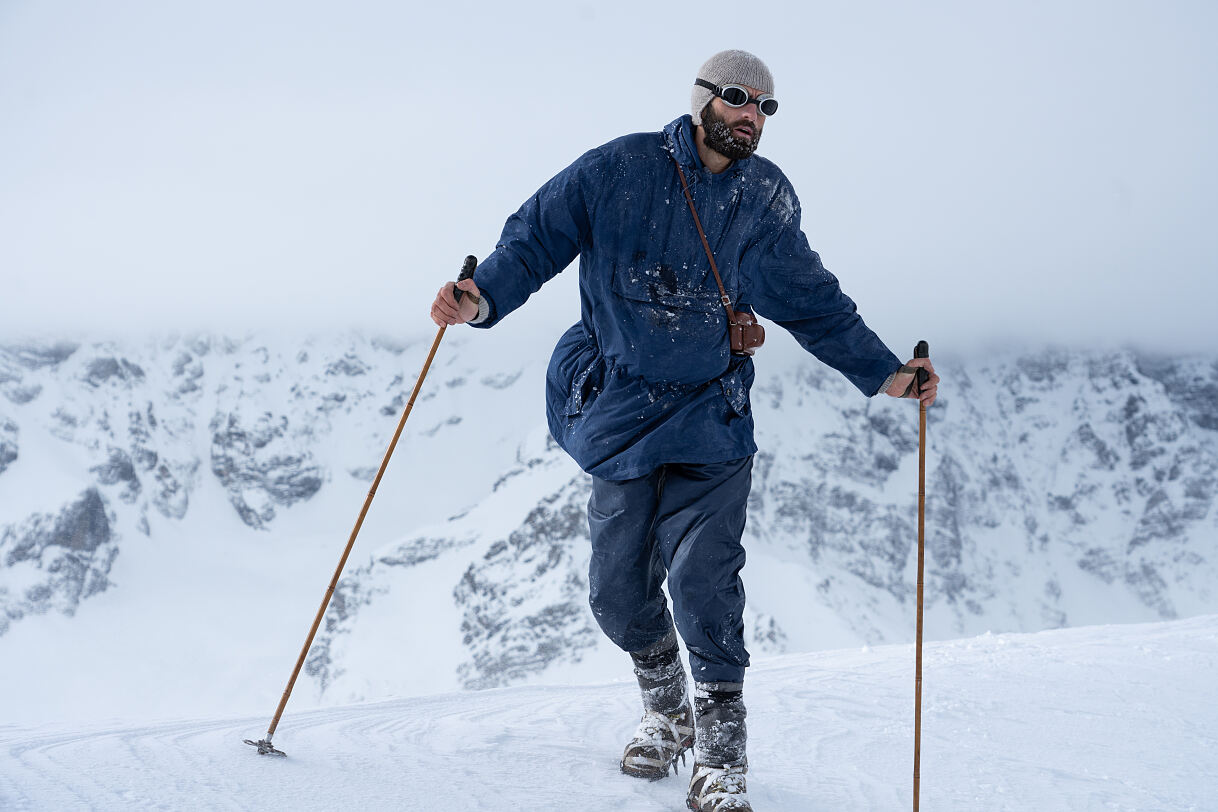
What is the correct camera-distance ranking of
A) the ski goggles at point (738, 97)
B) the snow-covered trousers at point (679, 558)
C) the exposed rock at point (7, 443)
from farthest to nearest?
the exposed rock at point (7, 443)
the ski goggles at point (738, 97)
the snow-covered trousers at point (679, 558)

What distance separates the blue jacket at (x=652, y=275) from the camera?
287 centimetres

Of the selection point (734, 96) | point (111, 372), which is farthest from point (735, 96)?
point (111, 372)

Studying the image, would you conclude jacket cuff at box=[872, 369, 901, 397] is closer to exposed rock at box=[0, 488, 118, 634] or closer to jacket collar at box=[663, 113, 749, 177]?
jacket collar at box=[663, 113, 749, 177]

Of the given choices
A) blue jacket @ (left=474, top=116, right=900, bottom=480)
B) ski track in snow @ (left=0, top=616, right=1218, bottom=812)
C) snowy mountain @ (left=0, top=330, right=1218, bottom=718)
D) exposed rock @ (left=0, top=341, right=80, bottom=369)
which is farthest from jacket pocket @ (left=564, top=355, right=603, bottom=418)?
exposed rock @ (left=0, top=341, right=80, bottom=369)

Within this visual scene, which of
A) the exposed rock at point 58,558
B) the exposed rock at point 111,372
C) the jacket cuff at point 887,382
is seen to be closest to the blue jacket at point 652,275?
the jacket cuff at point 887,382

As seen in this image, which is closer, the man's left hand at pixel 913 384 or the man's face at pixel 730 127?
the man's face at pixel 730 127

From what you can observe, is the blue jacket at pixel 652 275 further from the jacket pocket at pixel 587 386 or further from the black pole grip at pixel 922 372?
the black pole grip at pixel 922 372

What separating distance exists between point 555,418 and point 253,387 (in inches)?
7132

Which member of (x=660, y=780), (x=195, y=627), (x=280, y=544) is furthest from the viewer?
(x=280, y=544)

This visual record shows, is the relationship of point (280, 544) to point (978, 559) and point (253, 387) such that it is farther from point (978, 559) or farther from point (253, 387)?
point (978, 559)

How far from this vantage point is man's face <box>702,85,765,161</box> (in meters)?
2.88

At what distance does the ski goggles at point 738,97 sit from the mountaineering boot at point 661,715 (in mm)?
1666

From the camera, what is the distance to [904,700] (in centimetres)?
444

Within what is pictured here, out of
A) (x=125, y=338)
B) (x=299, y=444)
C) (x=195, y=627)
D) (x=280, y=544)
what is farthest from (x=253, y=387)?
(x=195, y=627)
